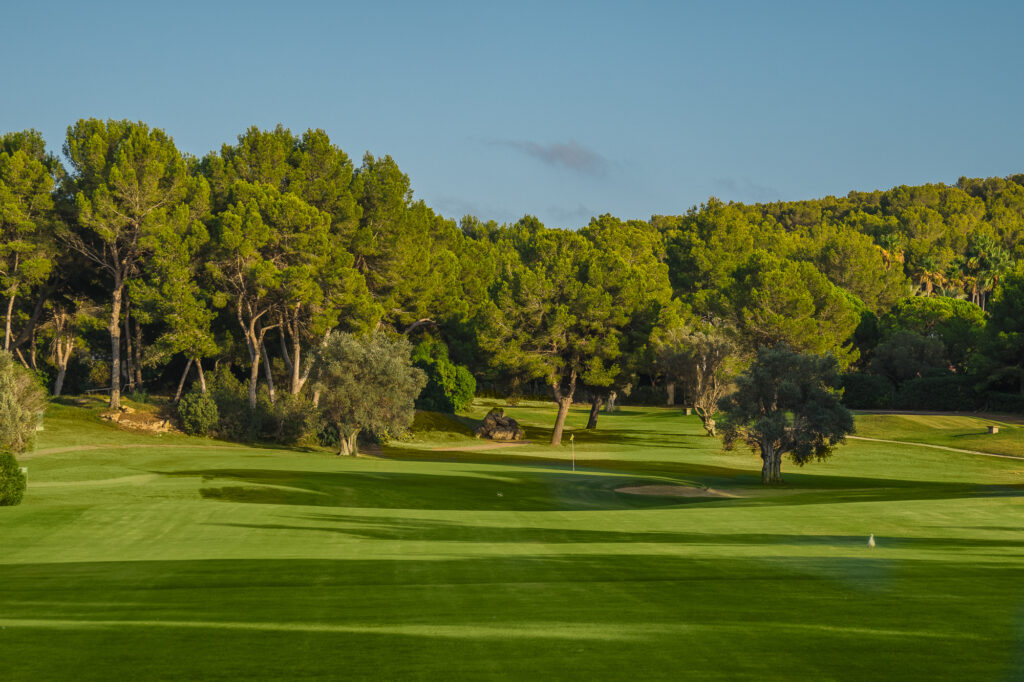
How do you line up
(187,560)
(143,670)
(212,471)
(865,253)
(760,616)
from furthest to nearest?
(865,253)
(212,471)
(187,560)
(760,616)
(143,670)

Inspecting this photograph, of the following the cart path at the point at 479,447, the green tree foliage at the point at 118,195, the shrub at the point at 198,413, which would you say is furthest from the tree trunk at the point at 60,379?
the cart path at the point at 479,447

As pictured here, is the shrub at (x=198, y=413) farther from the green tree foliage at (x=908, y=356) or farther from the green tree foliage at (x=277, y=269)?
the green tree foliage at (x=908, y=356)

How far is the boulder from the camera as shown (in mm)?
79438

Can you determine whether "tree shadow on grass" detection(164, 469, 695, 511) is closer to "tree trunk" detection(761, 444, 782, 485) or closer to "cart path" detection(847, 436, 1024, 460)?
"tree trunk" detection(761, 444, 782, 485)

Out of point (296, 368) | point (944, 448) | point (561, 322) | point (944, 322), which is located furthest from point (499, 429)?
point (944, 322)

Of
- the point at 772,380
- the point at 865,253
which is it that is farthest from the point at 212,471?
the point at 865,253

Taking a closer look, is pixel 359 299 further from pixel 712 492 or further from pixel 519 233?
pixel 519 233

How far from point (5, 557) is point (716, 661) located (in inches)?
611

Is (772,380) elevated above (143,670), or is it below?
above

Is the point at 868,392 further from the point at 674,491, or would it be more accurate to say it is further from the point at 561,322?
the point at 674,491

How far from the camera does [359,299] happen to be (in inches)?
3081

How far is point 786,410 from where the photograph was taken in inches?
1944

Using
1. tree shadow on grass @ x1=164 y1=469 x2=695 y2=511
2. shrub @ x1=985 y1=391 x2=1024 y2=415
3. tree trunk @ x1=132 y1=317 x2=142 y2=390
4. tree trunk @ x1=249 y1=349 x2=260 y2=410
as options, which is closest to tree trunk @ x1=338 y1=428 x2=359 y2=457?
tree trunk @ x1=249 y1=349 x2=260 y2=410

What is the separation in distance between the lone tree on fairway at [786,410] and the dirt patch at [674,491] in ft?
15.9
